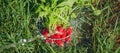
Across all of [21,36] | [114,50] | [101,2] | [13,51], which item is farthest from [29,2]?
[114,50]

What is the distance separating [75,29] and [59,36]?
0.25 metres

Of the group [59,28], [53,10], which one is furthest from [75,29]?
[53,10]

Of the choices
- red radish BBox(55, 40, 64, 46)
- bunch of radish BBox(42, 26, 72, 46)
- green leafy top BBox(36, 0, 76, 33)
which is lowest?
red radish BBox(55, 40, 64, 46)

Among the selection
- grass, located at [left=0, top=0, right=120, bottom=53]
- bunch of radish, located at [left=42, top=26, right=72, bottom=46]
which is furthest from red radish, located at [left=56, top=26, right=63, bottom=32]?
grass, located at [left=0, top=0, right=120, bottom=53]

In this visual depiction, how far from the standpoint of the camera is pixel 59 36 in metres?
2.46

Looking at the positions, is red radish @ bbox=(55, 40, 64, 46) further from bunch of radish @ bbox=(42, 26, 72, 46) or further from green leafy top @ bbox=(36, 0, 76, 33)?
green leafy top @ bbox=(36, 0, 76, 33)

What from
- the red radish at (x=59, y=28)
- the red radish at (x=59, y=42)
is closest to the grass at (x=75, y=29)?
the red radish at (x=59, y=42)

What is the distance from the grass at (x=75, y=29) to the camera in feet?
7.87

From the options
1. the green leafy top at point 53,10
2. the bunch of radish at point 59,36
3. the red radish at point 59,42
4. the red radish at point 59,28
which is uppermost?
the green leafy top at point 53,10

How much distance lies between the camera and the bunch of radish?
96.5 inches

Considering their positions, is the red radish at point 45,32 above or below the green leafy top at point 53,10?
below

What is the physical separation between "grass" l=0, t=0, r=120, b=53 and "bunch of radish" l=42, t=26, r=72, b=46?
0.16ft

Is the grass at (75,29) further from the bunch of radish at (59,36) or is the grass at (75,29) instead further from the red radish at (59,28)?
the red radish at (59,28)

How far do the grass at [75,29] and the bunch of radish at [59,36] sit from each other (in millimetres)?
49
